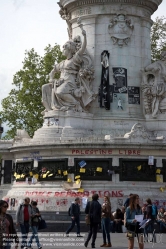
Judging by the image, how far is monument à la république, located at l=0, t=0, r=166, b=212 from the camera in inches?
1034

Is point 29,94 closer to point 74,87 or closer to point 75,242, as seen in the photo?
point 74,87

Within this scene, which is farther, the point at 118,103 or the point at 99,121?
the point at 118,103

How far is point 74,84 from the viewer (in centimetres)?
2848

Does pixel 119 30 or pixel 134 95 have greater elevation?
pixel 119 30

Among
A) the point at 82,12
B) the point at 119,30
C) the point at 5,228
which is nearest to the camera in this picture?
the point at 5,228

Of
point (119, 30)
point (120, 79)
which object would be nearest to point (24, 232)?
point (120, 79)

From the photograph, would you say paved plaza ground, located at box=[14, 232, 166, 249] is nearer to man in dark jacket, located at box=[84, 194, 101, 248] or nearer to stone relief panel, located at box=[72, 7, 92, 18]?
man in dark jacket, located at box=[84, 194, 101, 248]

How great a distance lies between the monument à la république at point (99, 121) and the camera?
26.3m

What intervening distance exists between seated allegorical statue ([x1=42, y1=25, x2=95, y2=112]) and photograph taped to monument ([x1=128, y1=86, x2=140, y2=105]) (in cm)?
216

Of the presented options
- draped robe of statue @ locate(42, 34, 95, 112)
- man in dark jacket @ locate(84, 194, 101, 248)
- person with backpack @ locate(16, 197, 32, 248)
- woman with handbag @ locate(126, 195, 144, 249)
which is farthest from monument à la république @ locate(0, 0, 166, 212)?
woman with handbag @ locate(126, 195, 144, 249)

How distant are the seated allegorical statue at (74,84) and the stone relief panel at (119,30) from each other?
1902mm

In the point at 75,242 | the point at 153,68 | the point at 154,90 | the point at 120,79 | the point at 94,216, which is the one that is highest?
the point at 153,68

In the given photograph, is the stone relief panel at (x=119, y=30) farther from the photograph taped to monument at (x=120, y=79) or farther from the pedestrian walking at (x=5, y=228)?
the pedestrian walking at (x=5, y=228)

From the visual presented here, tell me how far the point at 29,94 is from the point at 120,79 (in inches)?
715
